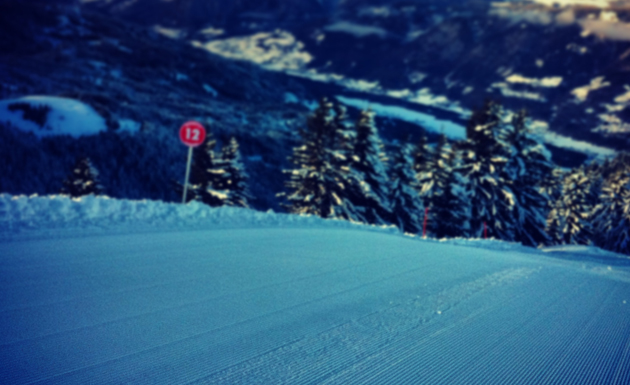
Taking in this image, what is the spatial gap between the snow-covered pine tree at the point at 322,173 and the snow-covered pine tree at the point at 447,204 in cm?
516

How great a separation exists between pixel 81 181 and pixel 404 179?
771 inches

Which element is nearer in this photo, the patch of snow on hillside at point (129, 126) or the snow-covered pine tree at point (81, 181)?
the snow-covered pine tree at point (81, 181)

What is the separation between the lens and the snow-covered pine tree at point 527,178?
2111 centimetres

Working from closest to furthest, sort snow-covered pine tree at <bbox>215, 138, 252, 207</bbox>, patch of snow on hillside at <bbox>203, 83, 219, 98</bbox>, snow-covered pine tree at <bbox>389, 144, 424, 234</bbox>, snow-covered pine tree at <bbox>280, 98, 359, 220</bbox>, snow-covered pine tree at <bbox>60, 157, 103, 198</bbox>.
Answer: snow-covered pine tree at <bbox>280, 98, 359, 220</bbox> < snow-covered pine tree at <bbox>60, 157, 103, 198</bbox> < snow-covered pine tree at <bbox>215, 138, 252, 207</bbox> < snow-covered pine tree at <bbox>389, 144, 424, 234</bbox> < patch of snow on hillside at <bbox>203, 83, 219, 98</bbox>

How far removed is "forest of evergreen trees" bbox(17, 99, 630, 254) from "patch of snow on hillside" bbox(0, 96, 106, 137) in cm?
1217

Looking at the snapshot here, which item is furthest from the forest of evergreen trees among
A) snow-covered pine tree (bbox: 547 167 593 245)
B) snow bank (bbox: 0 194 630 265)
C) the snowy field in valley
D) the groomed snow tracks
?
A: the groomed snow tracks

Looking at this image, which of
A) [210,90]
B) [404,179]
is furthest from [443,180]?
[210,90]

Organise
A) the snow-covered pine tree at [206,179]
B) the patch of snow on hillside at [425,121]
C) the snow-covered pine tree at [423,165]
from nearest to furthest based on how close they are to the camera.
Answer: the snow-covered pine tree at [206,179], the snow-covered pine tree at [423,165], the patch of snow on hillside at [425,121]

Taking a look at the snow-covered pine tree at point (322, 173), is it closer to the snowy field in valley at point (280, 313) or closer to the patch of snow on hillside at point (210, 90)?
the snowy field in valley at point (280, 313)

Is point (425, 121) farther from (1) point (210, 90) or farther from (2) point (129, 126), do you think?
(2) point (129, 126)

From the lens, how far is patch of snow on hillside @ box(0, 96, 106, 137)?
2906 cm

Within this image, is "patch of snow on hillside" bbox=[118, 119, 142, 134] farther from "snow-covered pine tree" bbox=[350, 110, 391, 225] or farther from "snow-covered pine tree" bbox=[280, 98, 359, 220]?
"snow-covered pine tree" bbox=[350, 110, 391, 225]

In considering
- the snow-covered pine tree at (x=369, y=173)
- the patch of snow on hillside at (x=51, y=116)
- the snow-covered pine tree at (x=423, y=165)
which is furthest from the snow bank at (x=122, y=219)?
the patch of snow on hillside at (x=51, y=116)

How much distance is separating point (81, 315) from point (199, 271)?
54.8 inches
